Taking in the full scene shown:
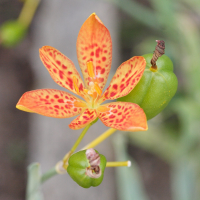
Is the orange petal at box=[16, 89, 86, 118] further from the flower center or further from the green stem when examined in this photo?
the green stem

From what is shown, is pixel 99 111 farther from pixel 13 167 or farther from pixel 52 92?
pixel 13 167

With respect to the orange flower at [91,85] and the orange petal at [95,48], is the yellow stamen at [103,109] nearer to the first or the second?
the orange flower at [91,85]

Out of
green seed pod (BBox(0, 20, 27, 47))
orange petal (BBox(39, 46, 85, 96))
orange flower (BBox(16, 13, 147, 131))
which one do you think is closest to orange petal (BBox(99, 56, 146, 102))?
orange flower (BBox(16, 13, 147, 131))

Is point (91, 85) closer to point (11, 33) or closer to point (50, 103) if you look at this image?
point (50, 103)

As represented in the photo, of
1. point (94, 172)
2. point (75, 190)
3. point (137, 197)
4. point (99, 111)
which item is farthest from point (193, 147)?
point (94, 172)

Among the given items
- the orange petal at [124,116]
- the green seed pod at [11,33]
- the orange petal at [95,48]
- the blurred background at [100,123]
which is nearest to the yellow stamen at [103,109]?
the orange petal at [124,116]

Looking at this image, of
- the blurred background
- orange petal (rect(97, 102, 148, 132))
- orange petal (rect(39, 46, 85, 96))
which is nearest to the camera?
orange petal (rect(97, 102, 148, 132))

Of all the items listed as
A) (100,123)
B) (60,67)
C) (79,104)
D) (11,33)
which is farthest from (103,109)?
(11,33)
